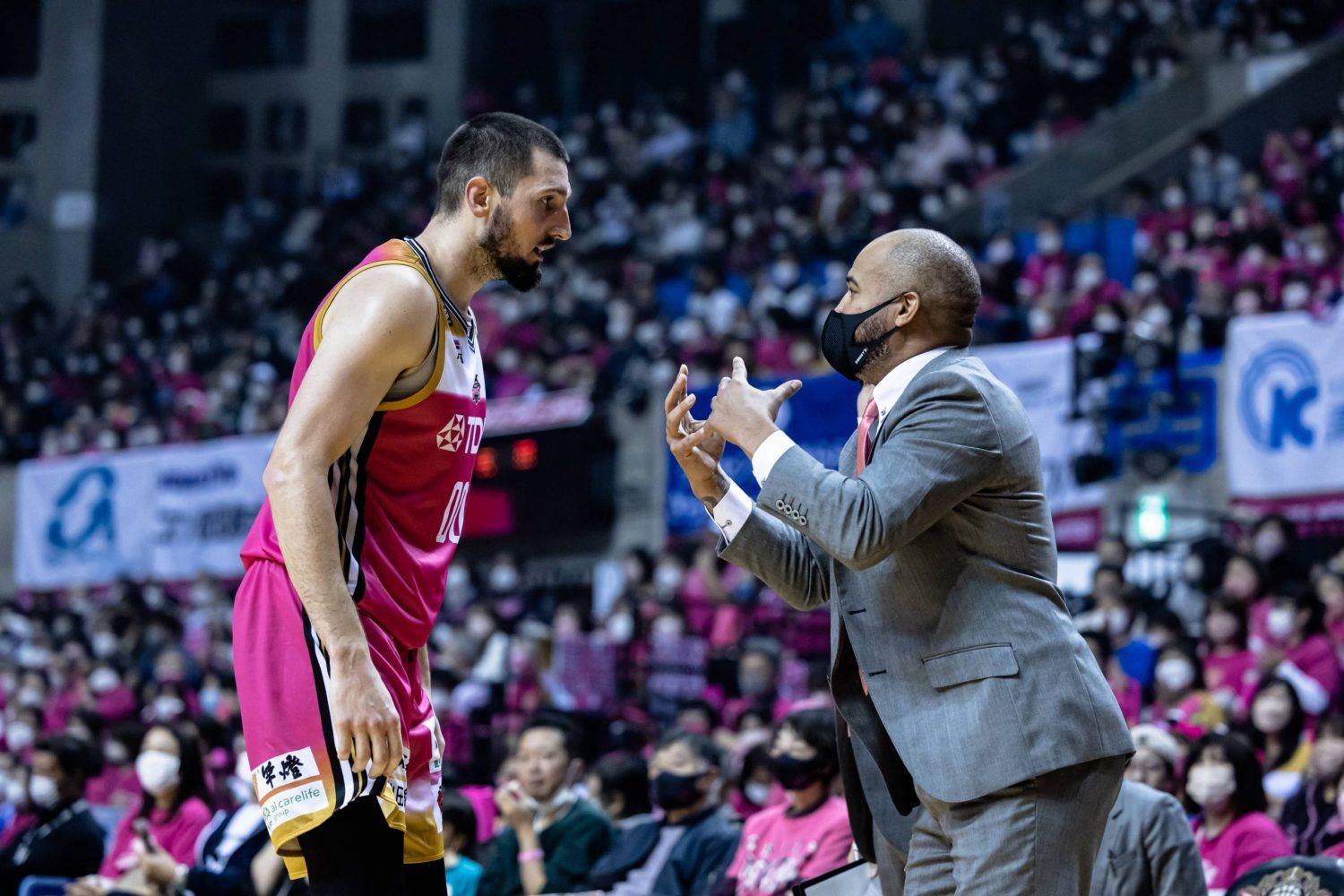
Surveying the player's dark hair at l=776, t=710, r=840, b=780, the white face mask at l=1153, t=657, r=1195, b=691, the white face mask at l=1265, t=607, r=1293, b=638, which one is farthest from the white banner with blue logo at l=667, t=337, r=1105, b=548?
the player's dark hair at l=776, t=710, r=840, b=780

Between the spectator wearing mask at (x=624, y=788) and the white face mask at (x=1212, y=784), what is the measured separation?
2.50 m

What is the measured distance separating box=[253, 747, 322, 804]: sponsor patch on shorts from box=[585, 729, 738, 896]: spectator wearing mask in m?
3.73

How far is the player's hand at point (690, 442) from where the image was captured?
3.52 m

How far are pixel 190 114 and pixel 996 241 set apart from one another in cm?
1589

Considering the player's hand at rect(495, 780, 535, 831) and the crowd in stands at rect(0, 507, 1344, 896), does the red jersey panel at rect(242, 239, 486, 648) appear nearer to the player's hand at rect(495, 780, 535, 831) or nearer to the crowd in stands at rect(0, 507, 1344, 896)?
the crowd in stands at rect(0, 507, 1344, 896)

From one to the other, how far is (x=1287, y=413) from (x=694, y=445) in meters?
8.60

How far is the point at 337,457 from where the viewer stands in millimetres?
3137

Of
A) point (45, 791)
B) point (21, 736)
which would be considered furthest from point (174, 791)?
point (21, 736)

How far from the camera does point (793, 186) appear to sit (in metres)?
19.9

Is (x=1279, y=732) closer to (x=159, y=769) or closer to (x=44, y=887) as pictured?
(x=159, y=769)

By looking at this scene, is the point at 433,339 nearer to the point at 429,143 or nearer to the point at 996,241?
the point at 996,241

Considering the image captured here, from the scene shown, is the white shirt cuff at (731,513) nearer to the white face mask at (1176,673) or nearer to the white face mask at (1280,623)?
the white face mask at (1176,673)

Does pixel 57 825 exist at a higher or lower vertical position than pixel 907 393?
lower

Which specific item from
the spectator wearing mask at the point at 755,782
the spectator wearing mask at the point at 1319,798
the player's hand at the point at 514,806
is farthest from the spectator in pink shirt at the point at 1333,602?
the player's hand at the point at 514,806
